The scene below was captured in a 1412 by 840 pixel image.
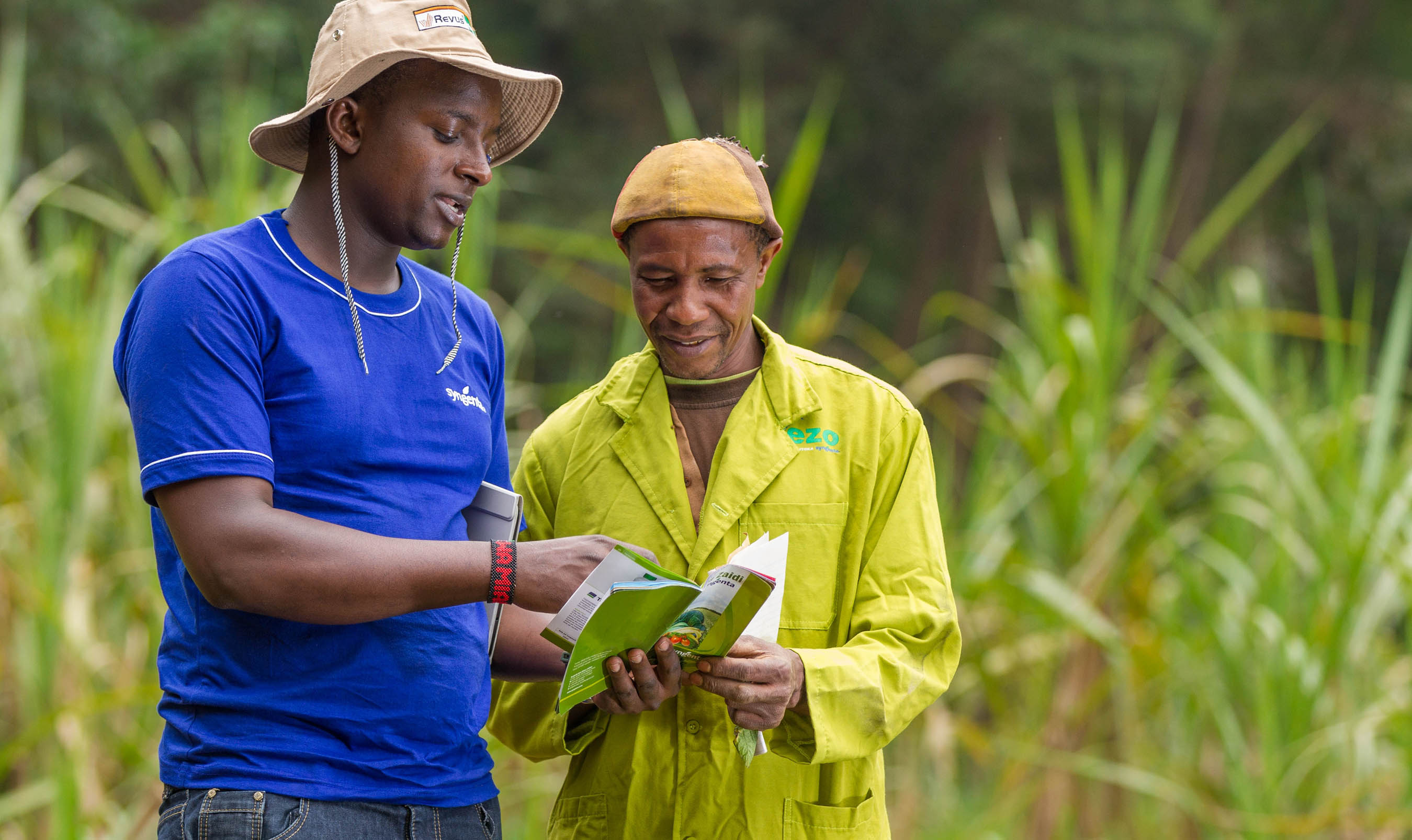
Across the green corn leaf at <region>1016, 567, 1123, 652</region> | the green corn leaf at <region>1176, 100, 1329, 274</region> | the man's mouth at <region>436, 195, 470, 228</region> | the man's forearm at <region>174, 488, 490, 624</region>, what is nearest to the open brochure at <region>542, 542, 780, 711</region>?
the man's forearm at <region>174, 488, 490, 624</region>

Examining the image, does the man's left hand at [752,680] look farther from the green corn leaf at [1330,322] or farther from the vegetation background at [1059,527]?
the green corn leaf at [1330,322]

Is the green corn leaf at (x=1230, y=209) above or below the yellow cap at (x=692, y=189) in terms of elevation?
above

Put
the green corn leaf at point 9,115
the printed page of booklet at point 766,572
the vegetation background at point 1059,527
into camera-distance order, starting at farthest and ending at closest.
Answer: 1. the green corn leaf at point 9,115
2. the vegetation background at point 1059,527
3. the printed page of booklet at point 766,572

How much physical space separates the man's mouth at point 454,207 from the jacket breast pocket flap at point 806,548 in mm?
597

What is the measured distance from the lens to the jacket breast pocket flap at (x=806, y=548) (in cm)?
191

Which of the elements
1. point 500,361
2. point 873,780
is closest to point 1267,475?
point 873,780

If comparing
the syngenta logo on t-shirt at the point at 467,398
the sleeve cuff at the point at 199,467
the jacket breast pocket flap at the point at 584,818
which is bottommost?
the jacket breast pocket flap at the point at 584,818

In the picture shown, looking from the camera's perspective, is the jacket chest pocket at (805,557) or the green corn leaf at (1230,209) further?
the green corn leaf at (1230,209)

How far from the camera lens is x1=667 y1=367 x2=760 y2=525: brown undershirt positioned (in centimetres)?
202

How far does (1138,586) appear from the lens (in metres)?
3.65

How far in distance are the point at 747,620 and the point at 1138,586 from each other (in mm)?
2335

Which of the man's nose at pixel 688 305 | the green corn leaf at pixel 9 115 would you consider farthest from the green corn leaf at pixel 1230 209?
the green corn leaf at pixel 9 115

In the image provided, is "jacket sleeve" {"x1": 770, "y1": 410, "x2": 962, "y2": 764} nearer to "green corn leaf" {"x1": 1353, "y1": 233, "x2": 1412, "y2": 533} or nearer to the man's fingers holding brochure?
the man's fingers holding brochure

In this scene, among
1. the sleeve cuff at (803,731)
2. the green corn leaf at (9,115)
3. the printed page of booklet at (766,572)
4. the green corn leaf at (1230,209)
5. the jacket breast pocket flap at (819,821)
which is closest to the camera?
the printed page of booklet at (766,572)
